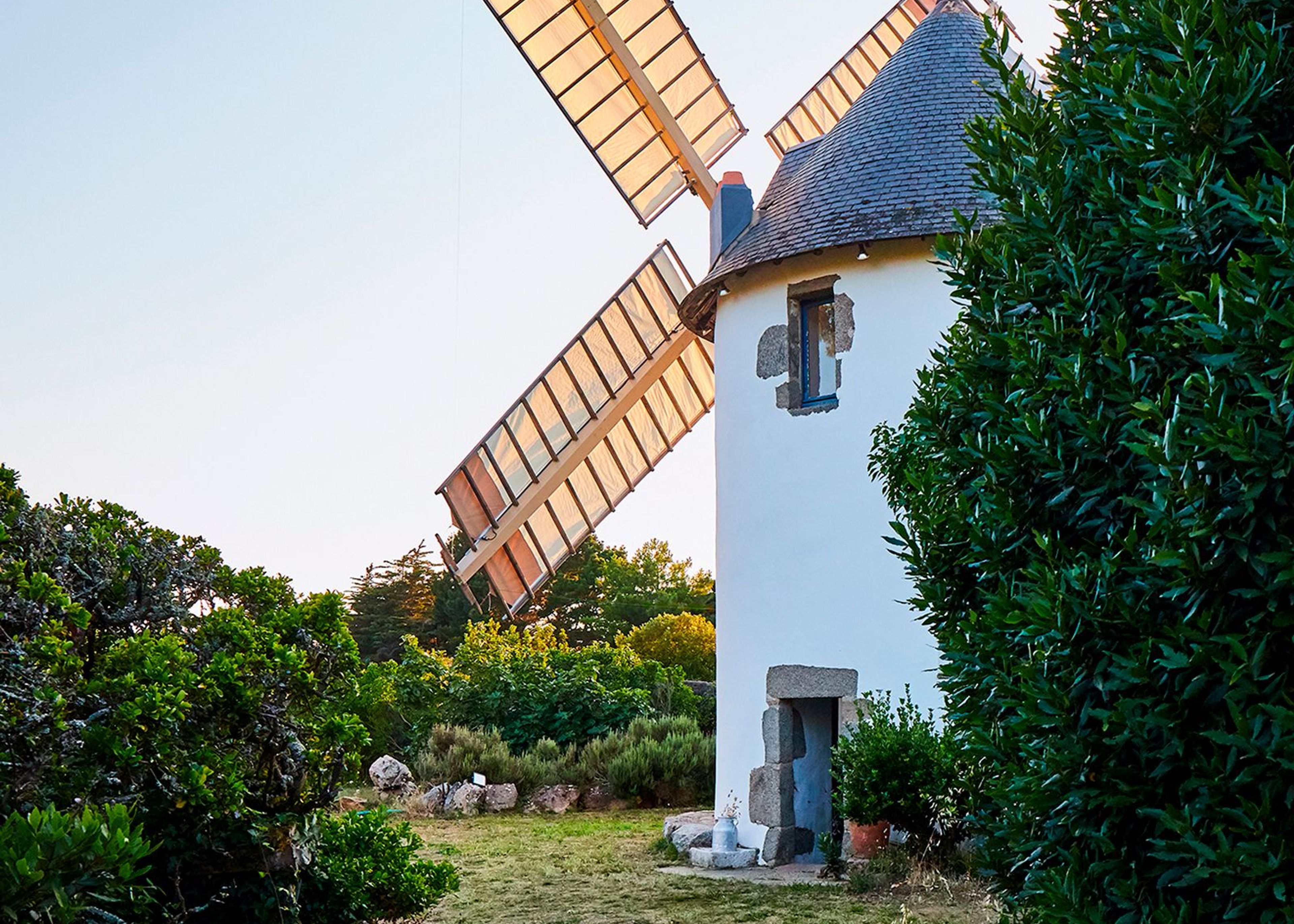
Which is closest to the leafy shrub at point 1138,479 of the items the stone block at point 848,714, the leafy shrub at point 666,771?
the stone block at point 848,714

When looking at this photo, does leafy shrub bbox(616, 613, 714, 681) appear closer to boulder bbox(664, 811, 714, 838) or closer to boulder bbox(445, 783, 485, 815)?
boulder bbox(445, 783, 485, 815)

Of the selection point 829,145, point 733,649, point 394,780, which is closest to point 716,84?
point 829,145

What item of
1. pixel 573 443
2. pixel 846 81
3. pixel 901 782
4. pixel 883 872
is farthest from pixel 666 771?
pixel 846 81

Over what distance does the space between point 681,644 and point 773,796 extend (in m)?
17.6

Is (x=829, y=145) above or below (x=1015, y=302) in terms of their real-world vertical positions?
above

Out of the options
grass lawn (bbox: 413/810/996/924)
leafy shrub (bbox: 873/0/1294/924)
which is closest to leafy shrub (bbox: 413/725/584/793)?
grass lawn (bbox: 413/810/996/924)

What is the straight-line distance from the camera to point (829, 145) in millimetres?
11133

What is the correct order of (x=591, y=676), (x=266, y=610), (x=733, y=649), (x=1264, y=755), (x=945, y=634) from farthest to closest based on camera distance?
(x=591, y=676)
(x=733, y=649)
(x=266, y=610)
(x=945, y=634)
(x=1264, y=755)

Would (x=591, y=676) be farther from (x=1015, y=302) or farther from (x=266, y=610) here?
(x=1015, y=302)

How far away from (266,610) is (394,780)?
10.8 metres

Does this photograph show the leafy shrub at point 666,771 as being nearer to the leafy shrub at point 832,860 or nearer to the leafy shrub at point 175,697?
the leafy shrub at point 832,860

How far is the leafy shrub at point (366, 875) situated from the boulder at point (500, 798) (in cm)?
750

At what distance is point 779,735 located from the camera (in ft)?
32.9

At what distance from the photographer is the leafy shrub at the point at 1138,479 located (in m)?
2.54
